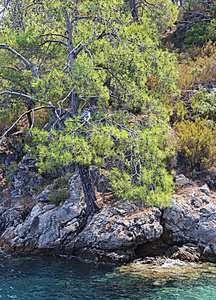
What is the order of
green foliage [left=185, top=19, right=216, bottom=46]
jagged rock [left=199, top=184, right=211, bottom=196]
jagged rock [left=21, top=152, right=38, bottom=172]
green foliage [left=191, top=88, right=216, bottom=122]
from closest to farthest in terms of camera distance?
1. jagged rock [left=199, top=184, right=211, bottom=196]
2. green foliage [left=191, top=88, right=216, bottom=122]
3. jagged rock [left=21, top=152, right=38, bottom=172]
4. green foliage [left=185, top=19, right=216, bottom=46]

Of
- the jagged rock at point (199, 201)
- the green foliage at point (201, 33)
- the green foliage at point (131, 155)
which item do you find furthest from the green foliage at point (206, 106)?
the green foliage at point (201, 33)

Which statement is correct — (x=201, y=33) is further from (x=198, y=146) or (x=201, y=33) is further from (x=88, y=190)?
(x=88, y=190)

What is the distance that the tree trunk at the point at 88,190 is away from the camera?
772 cm

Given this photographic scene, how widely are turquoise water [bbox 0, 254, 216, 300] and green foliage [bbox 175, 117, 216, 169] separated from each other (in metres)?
3.74

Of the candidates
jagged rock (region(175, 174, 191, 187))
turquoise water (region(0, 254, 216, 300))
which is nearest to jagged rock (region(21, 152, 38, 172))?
turquoise water (region(0, 254, 216, 300))

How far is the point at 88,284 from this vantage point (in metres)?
5.30

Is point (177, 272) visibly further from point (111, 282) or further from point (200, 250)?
point (111, 282)

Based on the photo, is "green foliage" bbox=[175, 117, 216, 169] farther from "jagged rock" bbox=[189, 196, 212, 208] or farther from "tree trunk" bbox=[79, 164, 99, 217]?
"tree trunk" bbox=[79, 164, 99, 217]

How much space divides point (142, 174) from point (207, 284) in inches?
110

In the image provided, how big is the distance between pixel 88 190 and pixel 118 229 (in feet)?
5.54

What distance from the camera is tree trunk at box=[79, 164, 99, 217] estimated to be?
304 inches

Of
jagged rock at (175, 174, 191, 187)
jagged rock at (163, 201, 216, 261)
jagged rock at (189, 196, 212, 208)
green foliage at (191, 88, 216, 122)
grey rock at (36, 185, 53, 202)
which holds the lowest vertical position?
jagged rock at (163, 201, 216, 261)

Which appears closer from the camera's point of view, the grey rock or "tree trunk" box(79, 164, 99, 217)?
"tree trunk" box(79, 164, 99, 217)

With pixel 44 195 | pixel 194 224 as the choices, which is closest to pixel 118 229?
pixel 194 224
